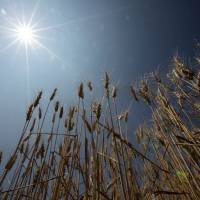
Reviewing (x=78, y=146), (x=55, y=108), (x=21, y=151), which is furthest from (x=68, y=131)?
(x=21, y=151)

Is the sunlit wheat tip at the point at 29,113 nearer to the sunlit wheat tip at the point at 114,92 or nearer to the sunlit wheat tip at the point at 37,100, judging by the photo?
the sunlit wheat tip at the point at 37,100

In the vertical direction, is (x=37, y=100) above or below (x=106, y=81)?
below

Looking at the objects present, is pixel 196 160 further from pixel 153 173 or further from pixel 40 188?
pixel 40 188

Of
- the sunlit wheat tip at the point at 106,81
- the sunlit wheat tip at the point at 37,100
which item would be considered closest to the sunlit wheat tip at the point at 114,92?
the sunlit wheat tip at the point at 106,81

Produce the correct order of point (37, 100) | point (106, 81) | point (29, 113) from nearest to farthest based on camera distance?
point (29, 113), point (37, 100), point (106, 81)

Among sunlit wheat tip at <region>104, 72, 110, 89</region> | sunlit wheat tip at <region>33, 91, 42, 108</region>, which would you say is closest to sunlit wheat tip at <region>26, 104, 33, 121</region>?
sunlit wheat tip at <region>33, 91, 42, 108</region>

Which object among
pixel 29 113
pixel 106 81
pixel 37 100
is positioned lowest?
pixel 29 113

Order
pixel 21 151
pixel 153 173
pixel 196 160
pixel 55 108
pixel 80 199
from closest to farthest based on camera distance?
1. pixel 196 160
2. pixel 80 199
3. pixel 21 151
4. pixel 55 108
5. pixel 153 173

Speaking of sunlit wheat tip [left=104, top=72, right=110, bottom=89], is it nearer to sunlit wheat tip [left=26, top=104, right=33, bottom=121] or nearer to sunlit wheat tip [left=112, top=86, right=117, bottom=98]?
sunlit wheat tip [left=112, top=86, right=117, bottom=98]

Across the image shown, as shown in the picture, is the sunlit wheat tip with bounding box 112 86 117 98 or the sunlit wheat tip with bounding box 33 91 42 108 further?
the sunlit wheat tip with bounding box 112 86 117 98

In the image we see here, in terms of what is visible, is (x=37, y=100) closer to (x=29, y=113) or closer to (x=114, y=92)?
(x=29, y=113)

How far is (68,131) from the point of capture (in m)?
1.56

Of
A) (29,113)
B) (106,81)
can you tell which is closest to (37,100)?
(29,113)

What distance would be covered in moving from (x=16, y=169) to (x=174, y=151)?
3.43 ft
